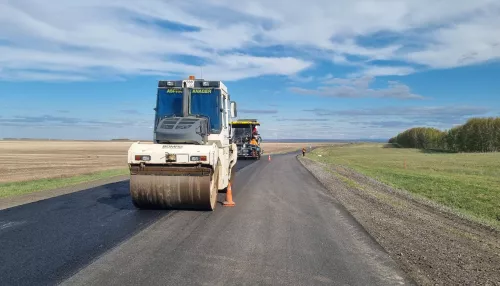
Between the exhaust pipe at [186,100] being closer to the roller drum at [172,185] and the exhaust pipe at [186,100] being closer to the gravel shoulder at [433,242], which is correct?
the roller drum at [172,185]

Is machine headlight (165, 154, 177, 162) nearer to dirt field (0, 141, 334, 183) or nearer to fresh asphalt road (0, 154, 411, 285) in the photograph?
fresh asphalt road (0, 154, 411, 285)

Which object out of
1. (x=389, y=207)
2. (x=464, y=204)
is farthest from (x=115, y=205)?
(x=464, y=204)

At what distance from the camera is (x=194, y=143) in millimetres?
9719

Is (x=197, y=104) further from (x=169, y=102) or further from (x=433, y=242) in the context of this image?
(x=433, y=242)

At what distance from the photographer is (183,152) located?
29.4 ft

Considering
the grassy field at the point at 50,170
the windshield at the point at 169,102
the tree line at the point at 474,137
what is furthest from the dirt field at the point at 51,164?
the tree line at the point at 474,137

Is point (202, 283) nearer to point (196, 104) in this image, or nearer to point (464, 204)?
point (196, 104)

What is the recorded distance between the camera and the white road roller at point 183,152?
29.5 ft

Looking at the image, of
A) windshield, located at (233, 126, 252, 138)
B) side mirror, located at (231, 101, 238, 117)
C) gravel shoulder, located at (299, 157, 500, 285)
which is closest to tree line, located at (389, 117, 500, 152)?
windshield, located at (233, 126, 252, 138)

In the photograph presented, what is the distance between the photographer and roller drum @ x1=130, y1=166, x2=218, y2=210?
9023mm

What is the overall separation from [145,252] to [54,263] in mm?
1305

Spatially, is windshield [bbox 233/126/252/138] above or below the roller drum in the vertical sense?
above

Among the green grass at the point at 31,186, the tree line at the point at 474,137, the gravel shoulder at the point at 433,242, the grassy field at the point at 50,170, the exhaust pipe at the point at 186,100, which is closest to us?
the gravel shoulder at the point at 433,242

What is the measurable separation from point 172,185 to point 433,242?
18.8 ft
